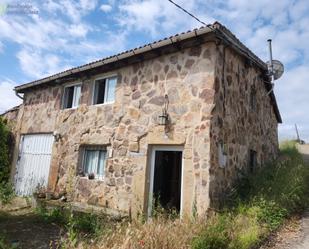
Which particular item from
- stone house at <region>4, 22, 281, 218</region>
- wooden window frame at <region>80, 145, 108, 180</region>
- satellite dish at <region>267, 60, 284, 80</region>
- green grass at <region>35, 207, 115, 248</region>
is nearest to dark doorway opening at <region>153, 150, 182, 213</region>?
stone house at <region>4, 22, 281, 218</region>

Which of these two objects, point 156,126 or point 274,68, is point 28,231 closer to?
point 156,126

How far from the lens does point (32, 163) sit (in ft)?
40.7

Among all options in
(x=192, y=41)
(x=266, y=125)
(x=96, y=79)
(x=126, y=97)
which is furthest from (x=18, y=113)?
(x=266, y=125)

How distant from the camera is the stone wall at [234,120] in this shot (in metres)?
7.44

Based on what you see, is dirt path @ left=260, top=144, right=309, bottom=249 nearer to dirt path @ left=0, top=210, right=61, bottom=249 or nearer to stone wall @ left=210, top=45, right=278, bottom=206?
stone wall @ left=210, top=45, right=278, bottom=206

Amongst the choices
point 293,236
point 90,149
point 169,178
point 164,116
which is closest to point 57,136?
point 90,149

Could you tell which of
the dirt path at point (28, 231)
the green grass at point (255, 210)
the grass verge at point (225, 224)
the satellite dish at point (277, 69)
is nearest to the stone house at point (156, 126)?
the satellite dish at point (277, 69)

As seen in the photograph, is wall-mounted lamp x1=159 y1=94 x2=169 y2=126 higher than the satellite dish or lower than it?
lower

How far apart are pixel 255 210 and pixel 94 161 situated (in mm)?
5512

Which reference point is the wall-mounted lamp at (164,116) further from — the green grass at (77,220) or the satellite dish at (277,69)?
the satellite dish at (277,69)

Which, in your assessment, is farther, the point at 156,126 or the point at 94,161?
the point at 94,161

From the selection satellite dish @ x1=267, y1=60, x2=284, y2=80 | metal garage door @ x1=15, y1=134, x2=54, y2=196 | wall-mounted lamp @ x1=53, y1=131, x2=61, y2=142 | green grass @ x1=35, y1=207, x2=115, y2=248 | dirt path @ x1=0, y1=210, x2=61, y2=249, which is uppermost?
satellite dish @ x1=267, y1=60, x2=284, y2=80

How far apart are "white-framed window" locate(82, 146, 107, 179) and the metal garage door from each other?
7.18 feet

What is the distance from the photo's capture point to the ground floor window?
9.73 meters
